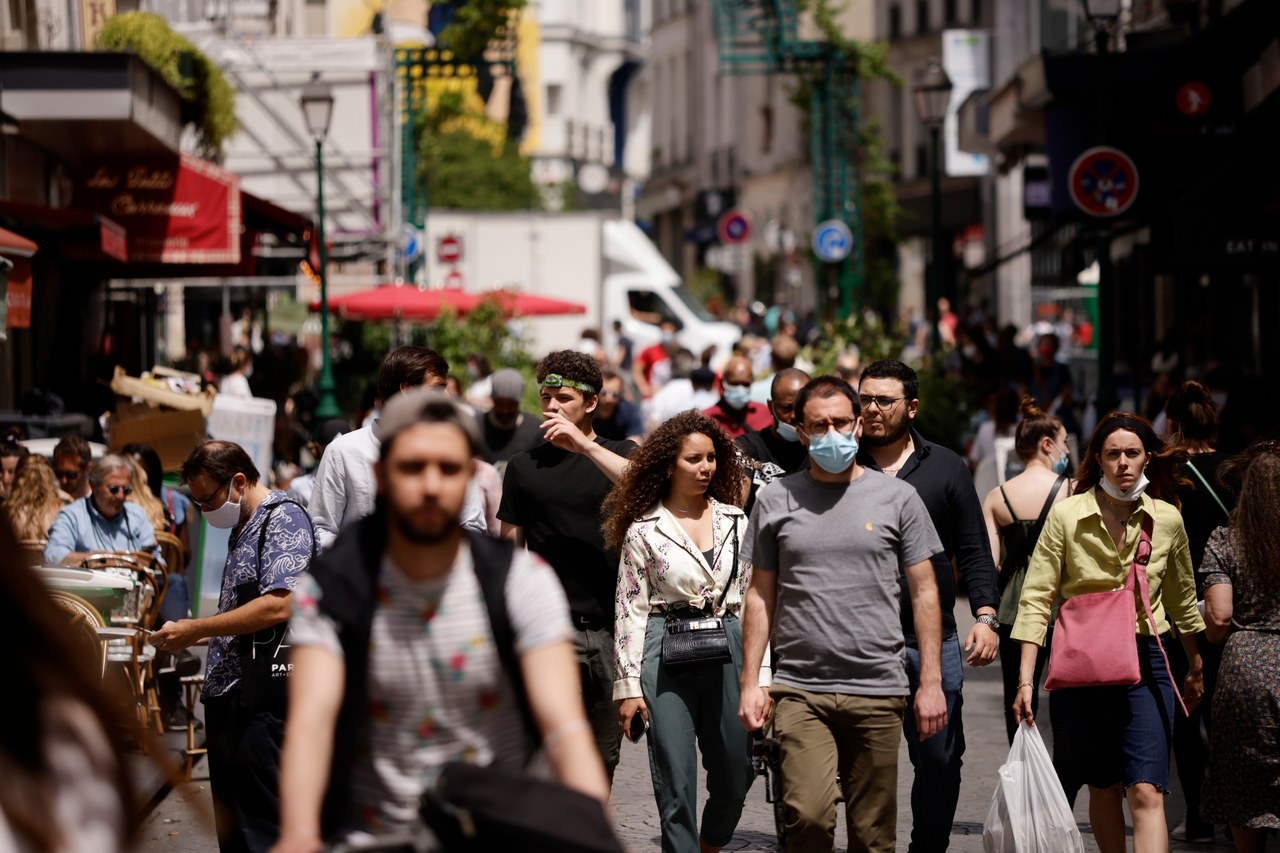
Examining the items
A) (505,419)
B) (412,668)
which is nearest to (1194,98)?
(505,419)

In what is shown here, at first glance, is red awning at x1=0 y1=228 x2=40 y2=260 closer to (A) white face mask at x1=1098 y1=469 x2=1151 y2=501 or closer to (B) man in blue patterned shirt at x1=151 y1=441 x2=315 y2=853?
(B) man in blue patterned shirt at x1=151 y1=441 x2=315 y2=853

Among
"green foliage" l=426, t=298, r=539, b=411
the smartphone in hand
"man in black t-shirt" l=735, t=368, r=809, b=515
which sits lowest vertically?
the smartphone in hand

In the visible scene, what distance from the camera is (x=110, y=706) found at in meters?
2.79

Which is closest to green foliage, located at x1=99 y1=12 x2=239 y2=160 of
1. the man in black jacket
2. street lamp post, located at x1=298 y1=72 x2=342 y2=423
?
street lamp post, located at x1=298 y1=72 x2=342 y2=423

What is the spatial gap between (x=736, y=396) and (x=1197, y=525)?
3.41m

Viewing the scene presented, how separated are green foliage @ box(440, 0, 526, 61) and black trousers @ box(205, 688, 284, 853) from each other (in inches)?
1211

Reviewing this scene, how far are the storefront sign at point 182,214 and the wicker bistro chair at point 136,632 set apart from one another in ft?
30.2

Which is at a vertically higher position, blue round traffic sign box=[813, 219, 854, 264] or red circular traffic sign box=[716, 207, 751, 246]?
red circular traffic sign box=[716, 207, 751, 246]

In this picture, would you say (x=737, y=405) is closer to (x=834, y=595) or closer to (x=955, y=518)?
(x=955, y=518)

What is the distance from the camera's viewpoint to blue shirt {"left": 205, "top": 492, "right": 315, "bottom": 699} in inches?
251

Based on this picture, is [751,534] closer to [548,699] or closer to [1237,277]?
[548,699]

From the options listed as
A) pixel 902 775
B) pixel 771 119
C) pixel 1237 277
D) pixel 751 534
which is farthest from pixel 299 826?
pixel 771 119

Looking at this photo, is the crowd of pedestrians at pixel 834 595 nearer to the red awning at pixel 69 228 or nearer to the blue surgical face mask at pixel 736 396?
the blue surgical face mask at pixel 736 396

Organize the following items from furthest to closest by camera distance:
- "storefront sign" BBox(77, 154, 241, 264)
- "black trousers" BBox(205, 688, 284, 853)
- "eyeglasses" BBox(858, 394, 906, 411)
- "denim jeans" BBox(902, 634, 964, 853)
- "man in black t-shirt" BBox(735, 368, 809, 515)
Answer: "storefront sign" BBox(77, 154, 241, 264) < "man in black t-shirt" BBox(735, 368, 809, 515) < "eyeglasses" BBox(858, 394, 906, 411) < "denim jeans" BBox(902, 634, 964, 853) < "black trousers" BBox(205, 688, 284, 853)
